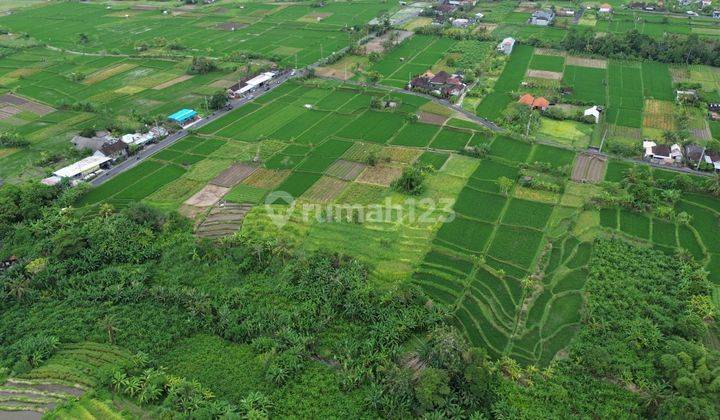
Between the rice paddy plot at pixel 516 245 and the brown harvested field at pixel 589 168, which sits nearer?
the rice paddy plot at pixel 516 245

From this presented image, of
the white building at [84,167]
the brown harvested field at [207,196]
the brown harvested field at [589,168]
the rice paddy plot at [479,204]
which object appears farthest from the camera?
the white building at [84,167]

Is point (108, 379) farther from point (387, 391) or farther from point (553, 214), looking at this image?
point (553, 214)

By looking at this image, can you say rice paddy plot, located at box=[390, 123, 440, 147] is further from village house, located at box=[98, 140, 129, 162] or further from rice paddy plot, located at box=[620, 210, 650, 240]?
village house, located at box=[98, 140, 129, 162]

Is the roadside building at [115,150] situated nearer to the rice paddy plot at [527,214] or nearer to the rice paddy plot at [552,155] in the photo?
the rice paddy plot at [527,214]

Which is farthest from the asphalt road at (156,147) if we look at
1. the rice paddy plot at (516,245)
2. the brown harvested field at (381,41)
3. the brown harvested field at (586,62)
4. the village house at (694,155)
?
the village house at (694,155)

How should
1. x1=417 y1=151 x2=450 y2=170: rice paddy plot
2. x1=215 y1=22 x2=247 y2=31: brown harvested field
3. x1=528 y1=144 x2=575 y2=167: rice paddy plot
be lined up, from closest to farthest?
x1=528 y1=144 x2=575 y2=167: rice paddy plot < x1=417 y1=151 x2=450 y2=170: rice paddy plot < x1=215 y1=22 x2=247 y2=31: brown harvested field

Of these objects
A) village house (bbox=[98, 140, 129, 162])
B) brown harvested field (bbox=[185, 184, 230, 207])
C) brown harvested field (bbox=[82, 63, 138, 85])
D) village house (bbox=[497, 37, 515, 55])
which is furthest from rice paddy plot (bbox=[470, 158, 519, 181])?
brown harvested field (bbox=[82, 63, 138, 85])

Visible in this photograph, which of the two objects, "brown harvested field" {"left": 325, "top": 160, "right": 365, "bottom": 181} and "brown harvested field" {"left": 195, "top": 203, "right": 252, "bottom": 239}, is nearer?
"brown harvested field" {"left": 195, "top": 203, "right": 252, "bottom": 239}
